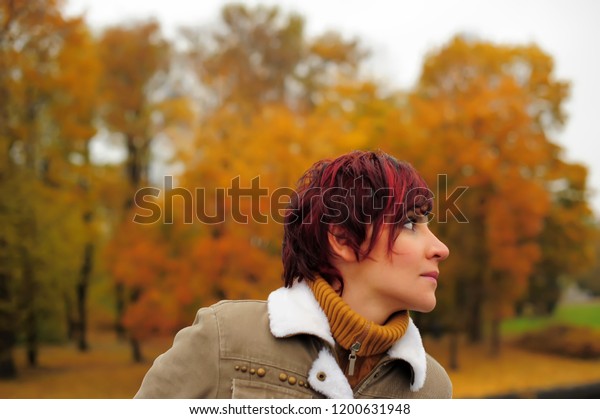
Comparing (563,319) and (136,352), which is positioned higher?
(563,319)

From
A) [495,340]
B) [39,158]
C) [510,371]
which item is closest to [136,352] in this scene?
[39,158]

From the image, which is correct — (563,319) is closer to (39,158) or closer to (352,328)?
(39,158)

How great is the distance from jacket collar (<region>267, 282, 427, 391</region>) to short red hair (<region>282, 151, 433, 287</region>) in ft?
0.19

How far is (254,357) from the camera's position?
1101mm

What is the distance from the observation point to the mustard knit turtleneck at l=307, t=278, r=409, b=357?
1107 millimetres

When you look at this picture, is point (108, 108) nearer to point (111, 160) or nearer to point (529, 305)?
point (111, 160)

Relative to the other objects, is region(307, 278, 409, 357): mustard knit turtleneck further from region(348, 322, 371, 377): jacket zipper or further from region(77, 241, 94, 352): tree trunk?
region(77, 241, 94, 352): tree trunk

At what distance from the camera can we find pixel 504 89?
31.3 feet

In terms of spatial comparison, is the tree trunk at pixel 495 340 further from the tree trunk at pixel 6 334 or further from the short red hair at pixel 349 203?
the short red hair at pixel 349 203

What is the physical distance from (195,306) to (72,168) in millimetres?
2922

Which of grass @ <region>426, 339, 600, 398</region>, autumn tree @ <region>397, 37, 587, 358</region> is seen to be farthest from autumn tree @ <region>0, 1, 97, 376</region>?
grass @ <region>426, 339, 600, 398</region>

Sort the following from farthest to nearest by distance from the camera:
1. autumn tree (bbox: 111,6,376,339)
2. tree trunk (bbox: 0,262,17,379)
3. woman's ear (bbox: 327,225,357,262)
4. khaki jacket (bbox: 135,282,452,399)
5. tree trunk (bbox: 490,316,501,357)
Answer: tree trunk (bbox: 490,316,501,357), autumn tree (bbox: 111,6,376,339), tree trunk (bbox: 0,262,17,379), woman's ear (bbox: 327,225,357,262), khaki jacket (bbox: 135,282,452,399)

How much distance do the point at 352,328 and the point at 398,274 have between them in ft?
0.52

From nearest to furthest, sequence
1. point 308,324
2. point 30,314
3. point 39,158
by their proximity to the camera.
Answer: point 308,324 → point 30,314 → point 39,158
